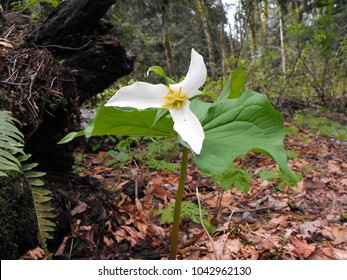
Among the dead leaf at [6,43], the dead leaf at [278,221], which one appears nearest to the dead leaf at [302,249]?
the dead leaf at [278,221]

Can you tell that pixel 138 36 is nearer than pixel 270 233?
No

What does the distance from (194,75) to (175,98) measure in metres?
0.12

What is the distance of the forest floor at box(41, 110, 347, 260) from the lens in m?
1.82

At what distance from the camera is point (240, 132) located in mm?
1223

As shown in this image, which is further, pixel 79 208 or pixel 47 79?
pixel 47 79

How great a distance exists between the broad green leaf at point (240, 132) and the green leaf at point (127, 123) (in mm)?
204

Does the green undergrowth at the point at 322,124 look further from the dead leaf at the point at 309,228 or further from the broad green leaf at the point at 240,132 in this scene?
the broad green leaf at the point at 240,132

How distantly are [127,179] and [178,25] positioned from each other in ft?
47.4

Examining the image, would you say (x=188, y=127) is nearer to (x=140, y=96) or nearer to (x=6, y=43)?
(x=140, y=96)

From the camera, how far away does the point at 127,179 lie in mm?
3010

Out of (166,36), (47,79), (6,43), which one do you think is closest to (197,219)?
(47,79)
